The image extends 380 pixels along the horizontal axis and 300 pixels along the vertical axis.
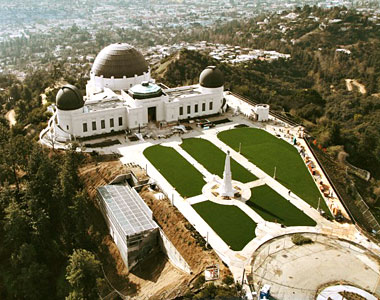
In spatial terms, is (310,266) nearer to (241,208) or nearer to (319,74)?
(241,208)

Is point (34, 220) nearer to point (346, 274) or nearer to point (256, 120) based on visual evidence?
point (346, 274)

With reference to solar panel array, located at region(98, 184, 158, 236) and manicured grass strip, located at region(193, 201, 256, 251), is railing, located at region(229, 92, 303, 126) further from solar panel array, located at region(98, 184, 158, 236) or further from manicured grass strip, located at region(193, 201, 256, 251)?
solar panel array, located at region(98, 184, 158, 236)

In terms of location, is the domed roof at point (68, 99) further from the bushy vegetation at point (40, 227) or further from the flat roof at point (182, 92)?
the flat roof at point (182, 92)

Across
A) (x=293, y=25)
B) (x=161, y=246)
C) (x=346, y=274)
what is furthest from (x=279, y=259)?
(x=293, y=25)

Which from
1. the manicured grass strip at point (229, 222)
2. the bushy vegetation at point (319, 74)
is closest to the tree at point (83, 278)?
the manicured grass strip at point (229, 222)

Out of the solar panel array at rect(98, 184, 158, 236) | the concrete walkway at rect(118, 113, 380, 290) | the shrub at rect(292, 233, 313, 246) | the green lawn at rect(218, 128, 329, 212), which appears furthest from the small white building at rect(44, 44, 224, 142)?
the shrub at rect(292, 233, 313, 246)

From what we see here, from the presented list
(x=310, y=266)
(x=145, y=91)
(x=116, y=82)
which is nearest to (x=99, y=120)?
(x=145, y=91)
